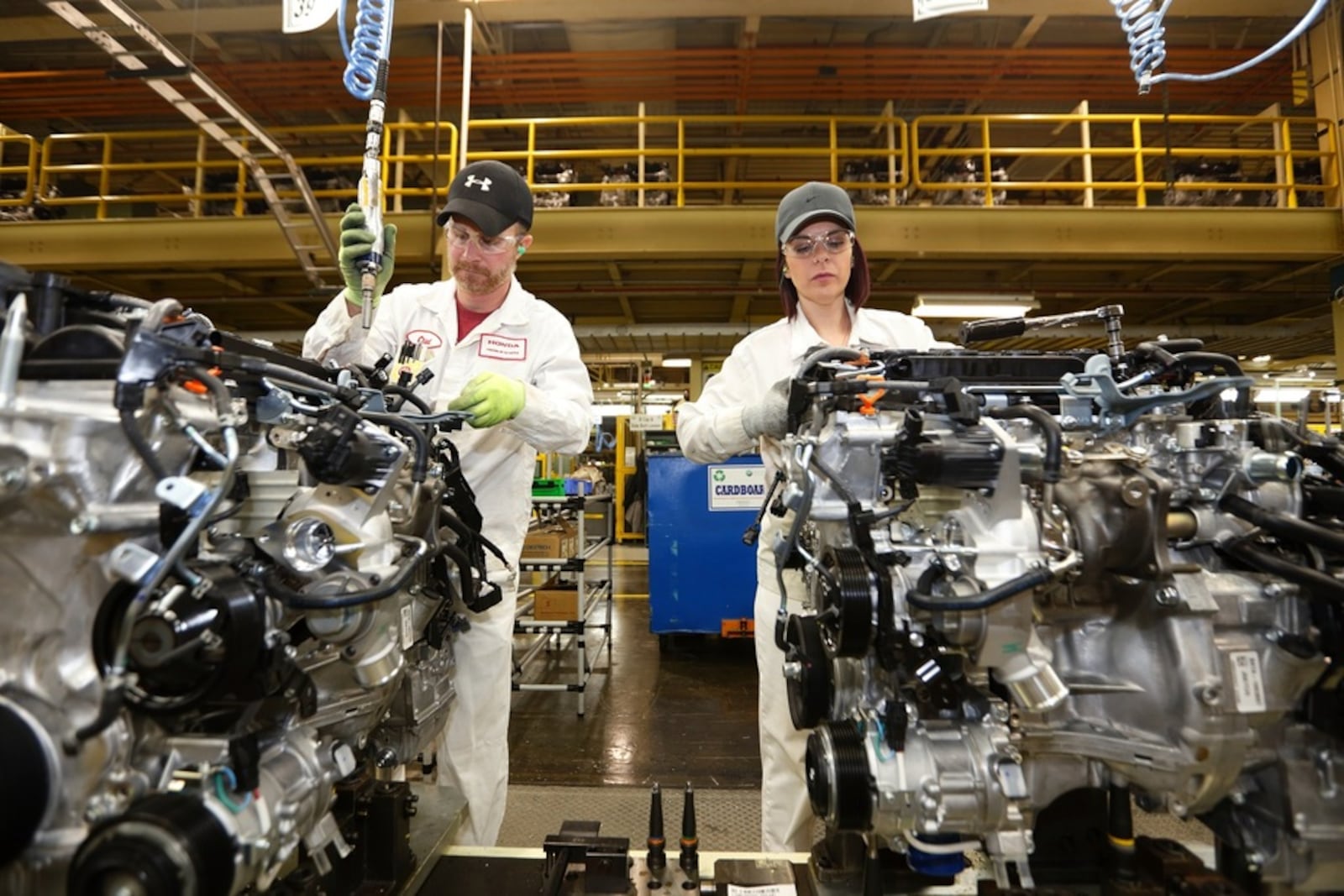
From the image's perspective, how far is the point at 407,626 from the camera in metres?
1.16

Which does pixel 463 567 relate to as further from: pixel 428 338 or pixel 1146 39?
pixel 1146 39

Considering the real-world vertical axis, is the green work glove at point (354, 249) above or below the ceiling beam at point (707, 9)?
below

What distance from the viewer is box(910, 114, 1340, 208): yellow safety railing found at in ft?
17.0

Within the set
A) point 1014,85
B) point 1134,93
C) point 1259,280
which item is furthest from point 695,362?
point 1259,280

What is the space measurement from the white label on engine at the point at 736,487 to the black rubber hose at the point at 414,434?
133 inches

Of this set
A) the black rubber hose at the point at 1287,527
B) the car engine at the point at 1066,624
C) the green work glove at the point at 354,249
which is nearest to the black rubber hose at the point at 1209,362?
the car engine at the point at 1066,624

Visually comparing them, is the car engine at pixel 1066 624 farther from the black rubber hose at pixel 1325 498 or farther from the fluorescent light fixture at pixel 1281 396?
the fluorescent light fixture at pixel 1281 396

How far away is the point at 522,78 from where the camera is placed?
593 centimetres

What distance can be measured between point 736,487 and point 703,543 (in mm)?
455

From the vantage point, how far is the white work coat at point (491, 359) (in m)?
1.75

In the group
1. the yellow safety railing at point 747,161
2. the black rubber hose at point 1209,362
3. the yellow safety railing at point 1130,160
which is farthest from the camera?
the yellow safety railing at point 747,161

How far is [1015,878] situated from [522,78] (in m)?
6.74

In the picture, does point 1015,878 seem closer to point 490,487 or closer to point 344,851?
point 344,851

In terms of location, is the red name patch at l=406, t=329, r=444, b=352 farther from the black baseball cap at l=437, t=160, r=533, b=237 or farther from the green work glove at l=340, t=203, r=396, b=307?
the black baseball cap at l=437, t=160, r=533, b=237
